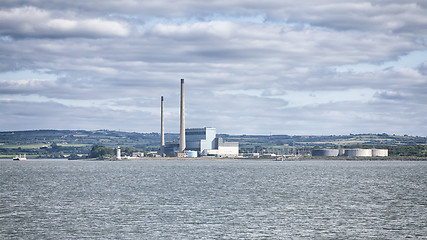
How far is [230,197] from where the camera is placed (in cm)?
6581

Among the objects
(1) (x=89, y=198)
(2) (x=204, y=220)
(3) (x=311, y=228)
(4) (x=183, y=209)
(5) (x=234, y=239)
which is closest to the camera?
(5) (x=234, y=239)

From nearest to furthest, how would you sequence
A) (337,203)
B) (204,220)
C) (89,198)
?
1. (204,220)
2. (337,203)
3. (89,198)

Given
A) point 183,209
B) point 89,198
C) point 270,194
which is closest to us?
point 183,209

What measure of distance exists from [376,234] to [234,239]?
31.5 ft

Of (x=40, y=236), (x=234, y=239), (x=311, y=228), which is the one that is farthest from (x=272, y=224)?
(x=40, y=236)

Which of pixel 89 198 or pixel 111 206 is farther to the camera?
pixel 89 198

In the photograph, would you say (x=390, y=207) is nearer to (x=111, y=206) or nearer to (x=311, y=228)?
(x=311, y=228)

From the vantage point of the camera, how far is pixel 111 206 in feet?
185

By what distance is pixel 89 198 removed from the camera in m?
64.7

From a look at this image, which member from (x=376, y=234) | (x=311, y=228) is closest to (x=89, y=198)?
(x=311, y=228)

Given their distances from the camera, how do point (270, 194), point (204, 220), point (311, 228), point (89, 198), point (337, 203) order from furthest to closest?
point (270, 194), point (89, 198), point (337, 203), point (204, 220), point (311, 228)

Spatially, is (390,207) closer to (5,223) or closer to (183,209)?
(183,209)

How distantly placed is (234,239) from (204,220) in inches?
344

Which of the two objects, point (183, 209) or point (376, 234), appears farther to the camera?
point (183, 209)
